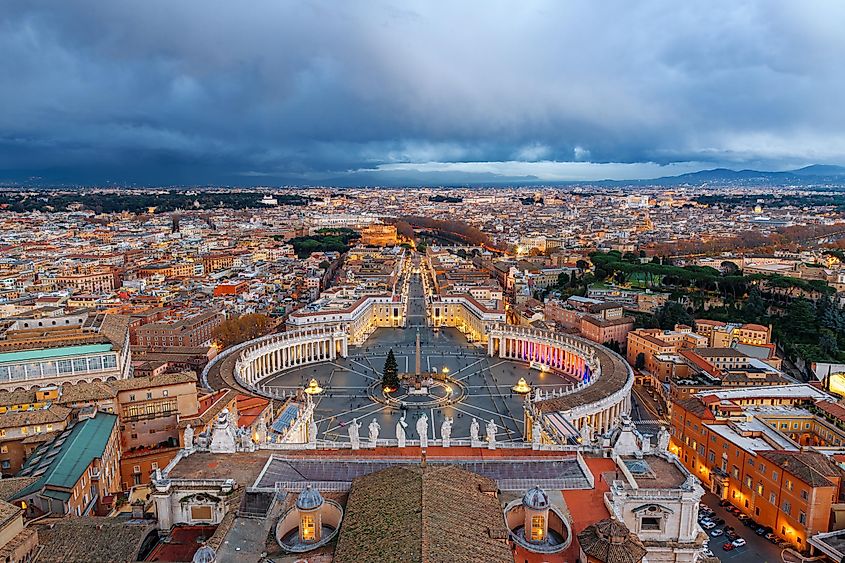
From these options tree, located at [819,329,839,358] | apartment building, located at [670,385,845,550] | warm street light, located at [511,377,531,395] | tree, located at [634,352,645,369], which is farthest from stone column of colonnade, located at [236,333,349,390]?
tree, located at [819,329,839,358]

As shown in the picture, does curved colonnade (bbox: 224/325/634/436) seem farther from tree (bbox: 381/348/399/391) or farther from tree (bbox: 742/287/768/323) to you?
tree (bbox: 742/287/768/323)

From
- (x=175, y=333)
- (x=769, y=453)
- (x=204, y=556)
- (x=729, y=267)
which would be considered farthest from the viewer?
(x=729, y=267)

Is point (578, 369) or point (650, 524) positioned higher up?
point (650, 524)

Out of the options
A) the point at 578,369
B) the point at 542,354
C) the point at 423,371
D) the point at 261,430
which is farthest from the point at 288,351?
the point at 578,369

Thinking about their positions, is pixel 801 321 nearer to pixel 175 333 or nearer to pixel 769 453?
pixel 769 453

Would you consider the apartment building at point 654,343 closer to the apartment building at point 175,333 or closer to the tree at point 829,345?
the tree at point 829,345

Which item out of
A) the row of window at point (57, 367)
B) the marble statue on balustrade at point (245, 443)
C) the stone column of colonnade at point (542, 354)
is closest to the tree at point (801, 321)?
the stone column of colonnade at point (542, 354)
